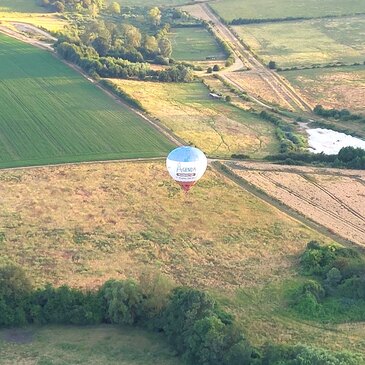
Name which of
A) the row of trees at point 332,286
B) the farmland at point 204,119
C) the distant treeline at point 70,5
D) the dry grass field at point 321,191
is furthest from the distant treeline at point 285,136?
the distant treeline at point 70,5

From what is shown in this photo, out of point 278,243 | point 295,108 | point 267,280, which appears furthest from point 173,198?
point 295,108

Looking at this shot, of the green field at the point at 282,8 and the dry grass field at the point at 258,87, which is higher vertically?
the green field at the point at 282,8

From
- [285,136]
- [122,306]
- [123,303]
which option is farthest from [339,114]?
[122,306]

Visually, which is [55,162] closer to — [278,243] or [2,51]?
[278,243]

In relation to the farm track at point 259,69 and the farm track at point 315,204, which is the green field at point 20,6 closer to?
the farm track at point 259,69

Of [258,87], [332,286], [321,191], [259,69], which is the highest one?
[259,69]

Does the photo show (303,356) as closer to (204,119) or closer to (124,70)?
(204,119)
